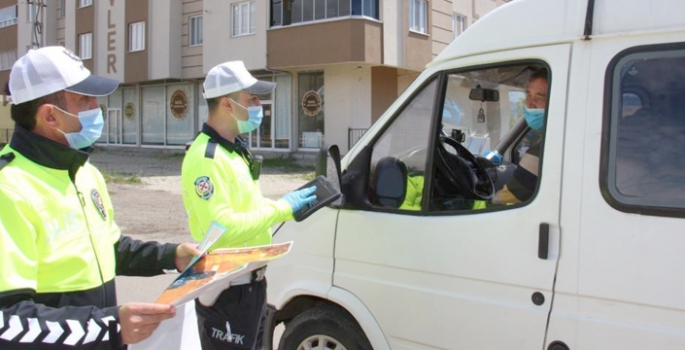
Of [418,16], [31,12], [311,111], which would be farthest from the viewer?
[31,12]

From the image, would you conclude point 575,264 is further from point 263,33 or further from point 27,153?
point 263,33

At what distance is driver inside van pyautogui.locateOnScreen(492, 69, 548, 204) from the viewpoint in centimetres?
251

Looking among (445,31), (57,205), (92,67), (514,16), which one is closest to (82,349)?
(57,205)

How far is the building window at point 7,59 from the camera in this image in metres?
33.6

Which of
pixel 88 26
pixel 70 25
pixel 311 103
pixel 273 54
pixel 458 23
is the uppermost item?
pixel 70 25

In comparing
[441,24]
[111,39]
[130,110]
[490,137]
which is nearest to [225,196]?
[490,137]

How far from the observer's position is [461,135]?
3643 millimetres

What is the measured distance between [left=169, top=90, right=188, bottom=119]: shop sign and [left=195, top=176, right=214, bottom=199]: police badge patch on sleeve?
24753 millimetres

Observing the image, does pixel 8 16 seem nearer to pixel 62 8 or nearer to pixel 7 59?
pixel 7 59

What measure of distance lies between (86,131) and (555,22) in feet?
6.28

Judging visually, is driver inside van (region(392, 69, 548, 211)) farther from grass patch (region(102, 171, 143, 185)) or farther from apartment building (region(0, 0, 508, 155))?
apartment building (region(0, 0, 508, 155))

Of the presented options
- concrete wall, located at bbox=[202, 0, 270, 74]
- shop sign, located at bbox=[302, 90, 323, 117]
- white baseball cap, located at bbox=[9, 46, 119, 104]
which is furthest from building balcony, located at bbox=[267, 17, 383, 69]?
white baseball cap, located at bbox=[9, 46, 119, 104]

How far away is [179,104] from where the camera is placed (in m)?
26.5

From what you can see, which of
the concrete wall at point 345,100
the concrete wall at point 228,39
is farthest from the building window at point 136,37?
the concrete wall at point 345,100
